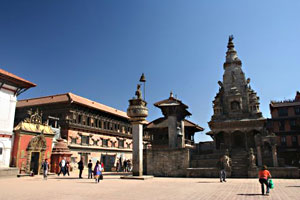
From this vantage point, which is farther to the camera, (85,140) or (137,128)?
(85,140)

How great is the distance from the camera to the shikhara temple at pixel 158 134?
2045cm

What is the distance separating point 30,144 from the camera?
22703 millimetres

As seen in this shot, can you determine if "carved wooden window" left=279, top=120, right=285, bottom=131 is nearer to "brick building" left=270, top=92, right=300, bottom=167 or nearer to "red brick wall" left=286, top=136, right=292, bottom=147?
"brick building" left=270, top=92, right=300, bottom=167

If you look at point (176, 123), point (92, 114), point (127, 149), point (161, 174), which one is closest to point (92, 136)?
point (92, 114)

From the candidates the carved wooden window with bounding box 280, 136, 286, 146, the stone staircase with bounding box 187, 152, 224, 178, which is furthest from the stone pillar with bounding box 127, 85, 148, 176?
the carved wooden window with bounding box 280, 136, 286, 146

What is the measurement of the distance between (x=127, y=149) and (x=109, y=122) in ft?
24.0

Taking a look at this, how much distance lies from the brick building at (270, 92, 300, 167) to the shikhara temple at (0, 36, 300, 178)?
0.54ft

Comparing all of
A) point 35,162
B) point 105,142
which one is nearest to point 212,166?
point 35,162

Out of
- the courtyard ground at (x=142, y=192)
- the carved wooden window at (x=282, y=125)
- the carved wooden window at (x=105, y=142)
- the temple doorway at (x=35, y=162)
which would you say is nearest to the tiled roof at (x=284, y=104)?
the carved wooden window at (x=282, y=125)

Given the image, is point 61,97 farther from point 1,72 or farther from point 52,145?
point 1,72

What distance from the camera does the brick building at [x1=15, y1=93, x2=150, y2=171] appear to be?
33.5 meters

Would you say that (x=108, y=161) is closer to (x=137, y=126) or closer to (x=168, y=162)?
(x=168, y=162)

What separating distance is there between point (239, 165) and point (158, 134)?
16507 millimetres

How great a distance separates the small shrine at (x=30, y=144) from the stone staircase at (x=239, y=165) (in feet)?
60.5
